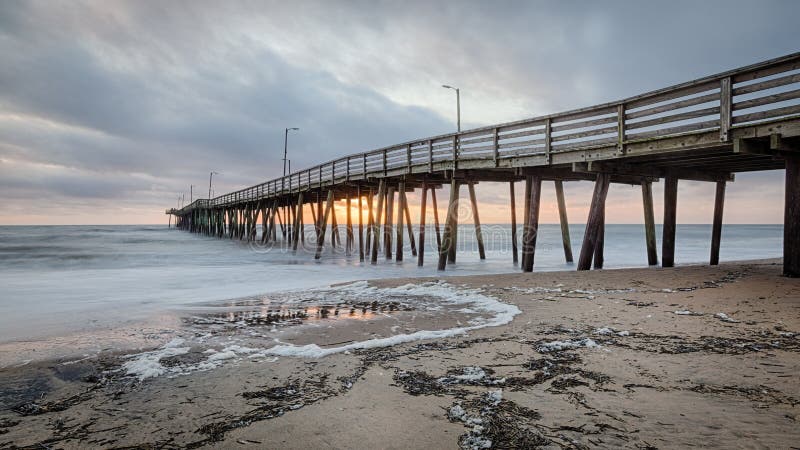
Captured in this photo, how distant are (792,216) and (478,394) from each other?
7971mm

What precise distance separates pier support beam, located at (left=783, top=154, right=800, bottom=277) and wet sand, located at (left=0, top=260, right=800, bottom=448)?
2728mm

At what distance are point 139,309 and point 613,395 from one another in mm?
8894

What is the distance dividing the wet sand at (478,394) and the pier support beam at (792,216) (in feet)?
8.95

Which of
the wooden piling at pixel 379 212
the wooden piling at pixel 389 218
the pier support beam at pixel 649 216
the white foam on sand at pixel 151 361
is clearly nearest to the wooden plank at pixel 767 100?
the pier support beam at pixel 649 216

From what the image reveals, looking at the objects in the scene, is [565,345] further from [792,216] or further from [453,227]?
[453,227]

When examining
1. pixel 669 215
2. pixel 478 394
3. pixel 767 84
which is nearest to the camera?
pixel 478 394

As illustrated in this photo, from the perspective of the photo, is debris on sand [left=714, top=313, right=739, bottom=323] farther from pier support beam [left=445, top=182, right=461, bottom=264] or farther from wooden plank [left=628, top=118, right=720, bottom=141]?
pier support beam [left=445, top=182, right=461, bottom=264]

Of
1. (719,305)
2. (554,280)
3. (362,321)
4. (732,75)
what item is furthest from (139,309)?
(732,75)

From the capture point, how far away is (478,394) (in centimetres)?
334

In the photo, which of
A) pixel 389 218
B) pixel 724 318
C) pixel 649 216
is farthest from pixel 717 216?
pixel 389 218

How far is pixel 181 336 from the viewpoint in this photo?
5863 millimetres

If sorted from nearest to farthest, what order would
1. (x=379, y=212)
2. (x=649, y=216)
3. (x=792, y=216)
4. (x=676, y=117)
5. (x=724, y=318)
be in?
1. (x=724, y=318)
2. (x=792, y=216)
3. (x=676, y=117)
4. (x=649, y=216)
5. (x=379, y=212)

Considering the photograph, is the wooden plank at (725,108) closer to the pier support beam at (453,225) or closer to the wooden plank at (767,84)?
the wooden plank at (767,84)

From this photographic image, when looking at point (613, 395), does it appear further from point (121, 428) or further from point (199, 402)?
point (121, 428)
